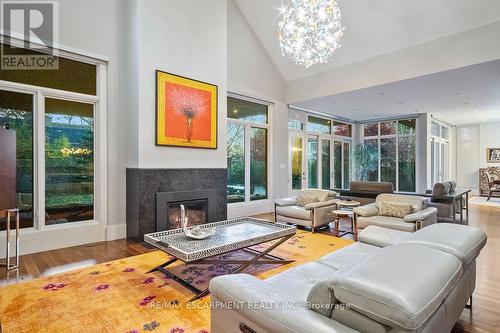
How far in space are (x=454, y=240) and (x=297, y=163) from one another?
6784mm

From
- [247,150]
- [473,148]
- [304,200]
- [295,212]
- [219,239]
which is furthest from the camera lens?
[473,148]

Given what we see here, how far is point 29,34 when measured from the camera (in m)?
3.88

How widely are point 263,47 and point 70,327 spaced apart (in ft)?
22.8

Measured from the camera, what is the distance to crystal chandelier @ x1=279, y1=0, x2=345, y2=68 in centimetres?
329

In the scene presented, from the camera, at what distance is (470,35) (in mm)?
4852

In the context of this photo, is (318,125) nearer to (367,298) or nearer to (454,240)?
(454,240)

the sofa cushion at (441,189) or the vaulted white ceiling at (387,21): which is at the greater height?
the vaulted white ceiling at (387,21)

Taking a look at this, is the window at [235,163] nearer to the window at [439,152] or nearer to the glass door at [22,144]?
the glass door at [22,144]

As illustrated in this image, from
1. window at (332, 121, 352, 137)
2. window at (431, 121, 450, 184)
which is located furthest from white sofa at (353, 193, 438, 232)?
window at (431, 121, 450, 184)

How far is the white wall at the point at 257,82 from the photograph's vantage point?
21.4ft

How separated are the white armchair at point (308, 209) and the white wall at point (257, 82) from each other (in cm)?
148

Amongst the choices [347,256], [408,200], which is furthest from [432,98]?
[347,256]

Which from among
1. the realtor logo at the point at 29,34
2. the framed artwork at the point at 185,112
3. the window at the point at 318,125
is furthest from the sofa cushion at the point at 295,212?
the realtor logo at the point at 29,34

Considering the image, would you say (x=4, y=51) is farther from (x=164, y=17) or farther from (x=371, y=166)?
(x=371, y=166)
